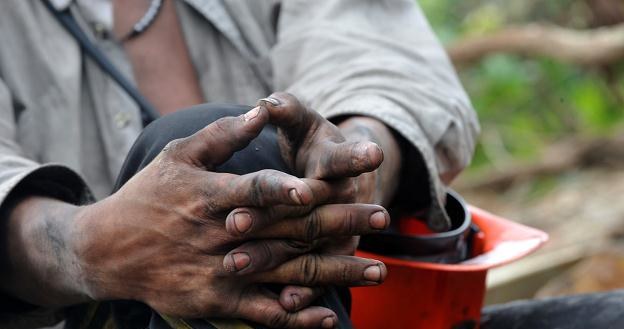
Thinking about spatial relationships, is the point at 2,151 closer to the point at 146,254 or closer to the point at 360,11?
the point at 146,254

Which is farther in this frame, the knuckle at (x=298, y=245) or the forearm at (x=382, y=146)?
the forearm at (x=382, y=146)

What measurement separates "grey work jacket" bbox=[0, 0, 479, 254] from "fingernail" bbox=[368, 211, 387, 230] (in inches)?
16.9

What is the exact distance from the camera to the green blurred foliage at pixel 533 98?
5.25 m

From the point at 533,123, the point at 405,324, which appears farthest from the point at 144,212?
the point at 533,123

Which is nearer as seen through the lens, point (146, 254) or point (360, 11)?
point (146, 254)

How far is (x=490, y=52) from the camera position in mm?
4855

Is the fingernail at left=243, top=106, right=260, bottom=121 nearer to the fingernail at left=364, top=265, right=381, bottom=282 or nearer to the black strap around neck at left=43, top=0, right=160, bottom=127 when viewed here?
Answer: the fingernail at left=364, top=265, right=381, bottom=282

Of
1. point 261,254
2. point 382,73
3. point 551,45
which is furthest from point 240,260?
point 551,45

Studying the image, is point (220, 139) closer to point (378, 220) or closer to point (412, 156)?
point (378, 220)

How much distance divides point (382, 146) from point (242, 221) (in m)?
0.49

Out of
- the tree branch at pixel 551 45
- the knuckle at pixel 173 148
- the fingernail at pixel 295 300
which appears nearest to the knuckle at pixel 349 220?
the fingernail at pixel 295 300

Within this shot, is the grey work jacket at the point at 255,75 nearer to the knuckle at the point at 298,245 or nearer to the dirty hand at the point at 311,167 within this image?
the dirty hand at the point at 311,167

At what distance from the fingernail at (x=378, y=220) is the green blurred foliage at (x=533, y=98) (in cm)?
384

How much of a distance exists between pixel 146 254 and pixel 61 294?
9.4 inches
